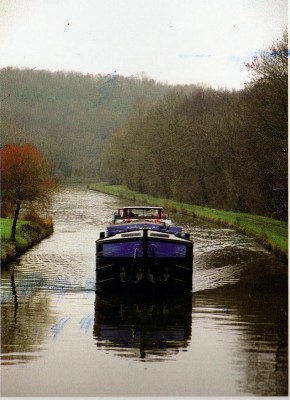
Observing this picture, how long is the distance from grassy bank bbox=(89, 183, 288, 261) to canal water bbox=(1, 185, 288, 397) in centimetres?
44

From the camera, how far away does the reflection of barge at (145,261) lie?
17656 mm

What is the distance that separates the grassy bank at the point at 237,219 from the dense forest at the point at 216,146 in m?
0.36

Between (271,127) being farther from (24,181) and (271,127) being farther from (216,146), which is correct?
(216,146)

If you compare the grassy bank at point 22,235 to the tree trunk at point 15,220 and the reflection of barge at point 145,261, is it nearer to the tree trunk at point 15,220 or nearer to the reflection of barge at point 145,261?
the tree trunk at point 15,220

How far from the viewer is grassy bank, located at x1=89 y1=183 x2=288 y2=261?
74.4ft

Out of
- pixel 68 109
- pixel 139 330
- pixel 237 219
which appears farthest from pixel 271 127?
pixel 139 330

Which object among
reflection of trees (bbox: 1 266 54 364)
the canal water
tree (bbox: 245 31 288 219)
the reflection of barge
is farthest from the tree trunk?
tree (bbox: 245 31 288 219)

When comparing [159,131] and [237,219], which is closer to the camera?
[237,219]

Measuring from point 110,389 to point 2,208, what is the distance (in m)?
13.6

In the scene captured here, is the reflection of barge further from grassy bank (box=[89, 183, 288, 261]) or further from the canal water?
grassy bank (box=[89, 183, 288, 261])

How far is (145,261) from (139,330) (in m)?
2.98

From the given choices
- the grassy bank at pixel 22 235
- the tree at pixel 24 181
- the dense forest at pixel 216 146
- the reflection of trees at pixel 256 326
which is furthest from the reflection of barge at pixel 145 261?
the tree at pixel 24 181

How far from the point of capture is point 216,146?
37594mm

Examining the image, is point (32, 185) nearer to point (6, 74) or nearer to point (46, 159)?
point (46, 159)
